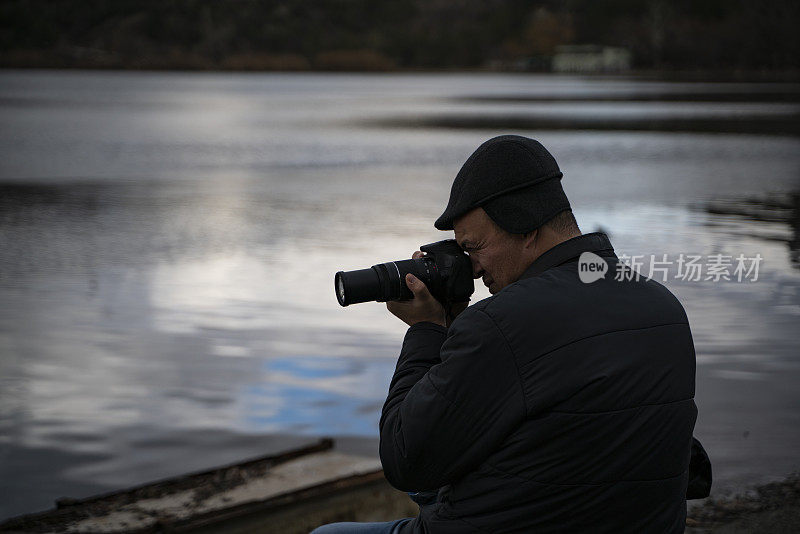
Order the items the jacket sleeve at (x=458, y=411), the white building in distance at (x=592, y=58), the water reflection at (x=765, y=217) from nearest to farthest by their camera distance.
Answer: the jacket sleeve at (x=458, y=411)
the water reflection at (x=765, y=217)
the white building in distance at (x=592, y=58)

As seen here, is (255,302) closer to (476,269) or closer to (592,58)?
(476,269)

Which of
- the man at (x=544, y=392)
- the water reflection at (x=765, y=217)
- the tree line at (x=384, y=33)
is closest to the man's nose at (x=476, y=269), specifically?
the man at (x=544, y=392)

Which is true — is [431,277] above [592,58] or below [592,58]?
below

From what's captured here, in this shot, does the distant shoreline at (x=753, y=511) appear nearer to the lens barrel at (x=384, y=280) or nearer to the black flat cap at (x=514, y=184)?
the lens barrel at (x=384, y=280)

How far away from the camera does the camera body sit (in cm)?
209

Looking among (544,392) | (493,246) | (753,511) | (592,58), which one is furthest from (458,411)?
(592,58)

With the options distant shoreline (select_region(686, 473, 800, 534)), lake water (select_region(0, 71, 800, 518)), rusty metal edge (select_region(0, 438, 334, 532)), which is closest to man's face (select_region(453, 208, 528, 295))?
distant shoreline (select_region(686, 473, 800, 534))

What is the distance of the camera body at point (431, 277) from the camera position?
209 centimetres

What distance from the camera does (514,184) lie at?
1.73 metres

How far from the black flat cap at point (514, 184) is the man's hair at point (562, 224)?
14mm

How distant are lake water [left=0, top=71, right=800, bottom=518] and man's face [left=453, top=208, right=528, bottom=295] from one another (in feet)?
8.88

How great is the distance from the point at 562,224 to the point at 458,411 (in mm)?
388

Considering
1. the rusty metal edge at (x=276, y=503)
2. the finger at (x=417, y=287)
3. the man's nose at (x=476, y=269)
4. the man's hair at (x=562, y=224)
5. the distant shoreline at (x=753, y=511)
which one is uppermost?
the man's hair at (x=562, y=224)

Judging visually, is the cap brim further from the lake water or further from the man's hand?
the lake water
